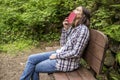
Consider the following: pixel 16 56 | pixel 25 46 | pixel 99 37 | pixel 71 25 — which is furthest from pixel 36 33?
pixel 99 37

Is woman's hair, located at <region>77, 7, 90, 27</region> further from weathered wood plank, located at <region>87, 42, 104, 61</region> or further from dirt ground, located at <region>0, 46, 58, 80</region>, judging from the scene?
dirt ground, located at <region>0, 46, 58, 80</region>

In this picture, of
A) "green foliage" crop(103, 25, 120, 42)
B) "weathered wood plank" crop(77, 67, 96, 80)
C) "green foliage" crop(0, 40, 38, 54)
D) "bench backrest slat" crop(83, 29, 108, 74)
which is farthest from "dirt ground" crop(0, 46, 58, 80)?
"green foliage" crop(103, 25, 120, 42)

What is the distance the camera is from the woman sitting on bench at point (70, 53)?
13.1ft

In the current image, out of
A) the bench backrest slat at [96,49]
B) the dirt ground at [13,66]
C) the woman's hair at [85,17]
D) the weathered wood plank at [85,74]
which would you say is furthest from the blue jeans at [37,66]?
the dirt ground at [13,66]

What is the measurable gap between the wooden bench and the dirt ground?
1.77m

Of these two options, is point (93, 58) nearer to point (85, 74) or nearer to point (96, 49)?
point (96, 49)

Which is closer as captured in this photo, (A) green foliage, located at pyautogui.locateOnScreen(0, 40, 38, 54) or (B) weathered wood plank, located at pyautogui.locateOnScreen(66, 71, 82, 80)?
(B) weathered wood plank, located at pyautogui.locateOnScreen(66, 71, 82, 80)

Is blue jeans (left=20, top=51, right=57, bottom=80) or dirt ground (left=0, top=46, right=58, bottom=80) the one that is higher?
blue jeans (left=20, top=51, right=57, bottom=80)

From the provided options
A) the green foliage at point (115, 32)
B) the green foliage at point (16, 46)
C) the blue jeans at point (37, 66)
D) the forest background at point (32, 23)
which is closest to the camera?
the blue jeans at point (37, 66)

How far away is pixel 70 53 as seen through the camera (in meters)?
3.96

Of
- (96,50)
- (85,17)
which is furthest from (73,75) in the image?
(85,17)

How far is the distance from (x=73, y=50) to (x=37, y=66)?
2.32ft

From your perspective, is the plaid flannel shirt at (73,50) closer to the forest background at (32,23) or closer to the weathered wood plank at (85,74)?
the weathered wood plank at (85,74)

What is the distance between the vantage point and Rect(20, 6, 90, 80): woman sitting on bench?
13.1 ft
